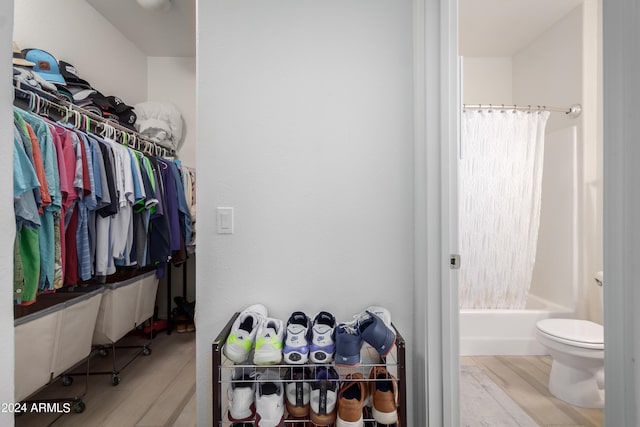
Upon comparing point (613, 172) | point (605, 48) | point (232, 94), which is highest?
point (232, 94)

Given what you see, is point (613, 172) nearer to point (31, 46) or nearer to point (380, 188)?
point (380, 188)

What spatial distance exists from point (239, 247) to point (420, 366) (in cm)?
91

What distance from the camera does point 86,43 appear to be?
2830 mm

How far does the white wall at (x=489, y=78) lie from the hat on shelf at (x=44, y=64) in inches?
132

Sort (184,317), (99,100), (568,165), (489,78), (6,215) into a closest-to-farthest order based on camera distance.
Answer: (6,215)
(99,100)
(568,165)
(184,317)
(489,78)

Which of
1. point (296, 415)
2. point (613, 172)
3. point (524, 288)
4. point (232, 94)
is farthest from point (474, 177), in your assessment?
point (613, 172)

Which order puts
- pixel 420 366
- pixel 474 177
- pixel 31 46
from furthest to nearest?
pixel 474 177, pixel 31 46, pixel 420 366

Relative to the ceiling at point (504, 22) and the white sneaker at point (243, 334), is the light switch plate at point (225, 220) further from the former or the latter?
the ceiling at point (504, 22)

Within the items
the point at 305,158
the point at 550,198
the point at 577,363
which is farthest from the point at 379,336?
the point at 550,198

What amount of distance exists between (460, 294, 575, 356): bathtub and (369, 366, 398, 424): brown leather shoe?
5.62 ft

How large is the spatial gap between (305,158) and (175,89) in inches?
110

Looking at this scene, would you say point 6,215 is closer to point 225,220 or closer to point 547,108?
point 225,220

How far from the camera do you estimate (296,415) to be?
128cm

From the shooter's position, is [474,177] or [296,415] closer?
[296,415]
